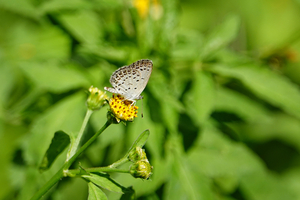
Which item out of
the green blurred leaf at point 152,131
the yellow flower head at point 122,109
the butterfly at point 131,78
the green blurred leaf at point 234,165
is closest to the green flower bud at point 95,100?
the yellow flower head at point 122,109

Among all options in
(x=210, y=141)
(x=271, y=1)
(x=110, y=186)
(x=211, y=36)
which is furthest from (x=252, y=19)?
(x=110, y=186)

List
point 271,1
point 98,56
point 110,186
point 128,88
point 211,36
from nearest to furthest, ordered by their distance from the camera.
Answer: point 110,186 < point 128,88 < point 98,56 < point 211,36 < point 271,1

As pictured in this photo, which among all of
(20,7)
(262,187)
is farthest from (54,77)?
(262,187)

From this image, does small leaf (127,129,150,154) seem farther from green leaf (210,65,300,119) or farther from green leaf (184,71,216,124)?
green leaf (210,65,300,119)

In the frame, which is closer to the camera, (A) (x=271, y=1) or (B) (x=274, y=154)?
(B) (x=274, y=154)

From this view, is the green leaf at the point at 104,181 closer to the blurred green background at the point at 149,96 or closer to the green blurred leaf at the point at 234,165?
the blurred green background at the point at 149,96

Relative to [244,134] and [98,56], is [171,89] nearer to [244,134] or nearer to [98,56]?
[98,56]

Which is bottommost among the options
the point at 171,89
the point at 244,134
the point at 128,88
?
the point at 244,134
